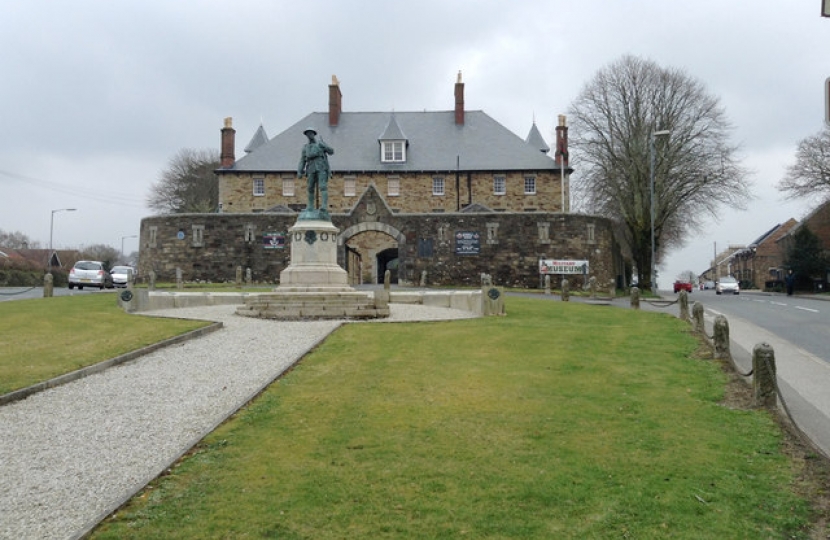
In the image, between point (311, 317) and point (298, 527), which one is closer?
point (298, 527)

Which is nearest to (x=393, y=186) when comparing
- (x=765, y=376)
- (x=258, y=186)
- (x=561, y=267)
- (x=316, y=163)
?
(x=258, y=186)

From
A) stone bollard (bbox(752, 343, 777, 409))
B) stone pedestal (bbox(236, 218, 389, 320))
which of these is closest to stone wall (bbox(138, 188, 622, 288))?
stone pedestal (bbox(236, 218, 389, 320))

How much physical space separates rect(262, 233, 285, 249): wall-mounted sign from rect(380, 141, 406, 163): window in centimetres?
1135

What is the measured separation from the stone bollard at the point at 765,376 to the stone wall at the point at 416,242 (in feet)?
109

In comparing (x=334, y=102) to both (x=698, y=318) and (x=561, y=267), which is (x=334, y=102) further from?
(x=698, y=318)

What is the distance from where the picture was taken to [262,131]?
55312 millimetres

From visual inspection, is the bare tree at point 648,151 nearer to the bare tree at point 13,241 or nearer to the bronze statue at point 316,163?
the bronze statue at point 316,163

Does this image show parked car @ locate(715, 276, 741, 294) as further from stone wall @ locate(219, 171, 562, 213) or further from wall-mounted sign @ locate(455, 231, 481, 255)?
wall-mounted sign @ locate(455, 231, 481, 255)

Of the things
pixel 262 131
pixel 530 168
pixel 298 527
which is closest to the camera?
pixel 298 527

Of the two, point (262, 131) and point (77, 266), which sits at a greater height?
point (262, 131)

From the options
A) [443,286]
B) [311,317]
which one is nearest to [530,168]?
[443,286]

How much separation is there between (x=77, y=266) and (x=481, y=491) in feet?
122

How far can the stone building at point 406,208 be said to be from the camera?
4144cm

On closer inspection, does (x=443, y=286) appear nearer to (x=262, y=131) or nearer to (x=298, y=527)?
(x=262, y=131)
